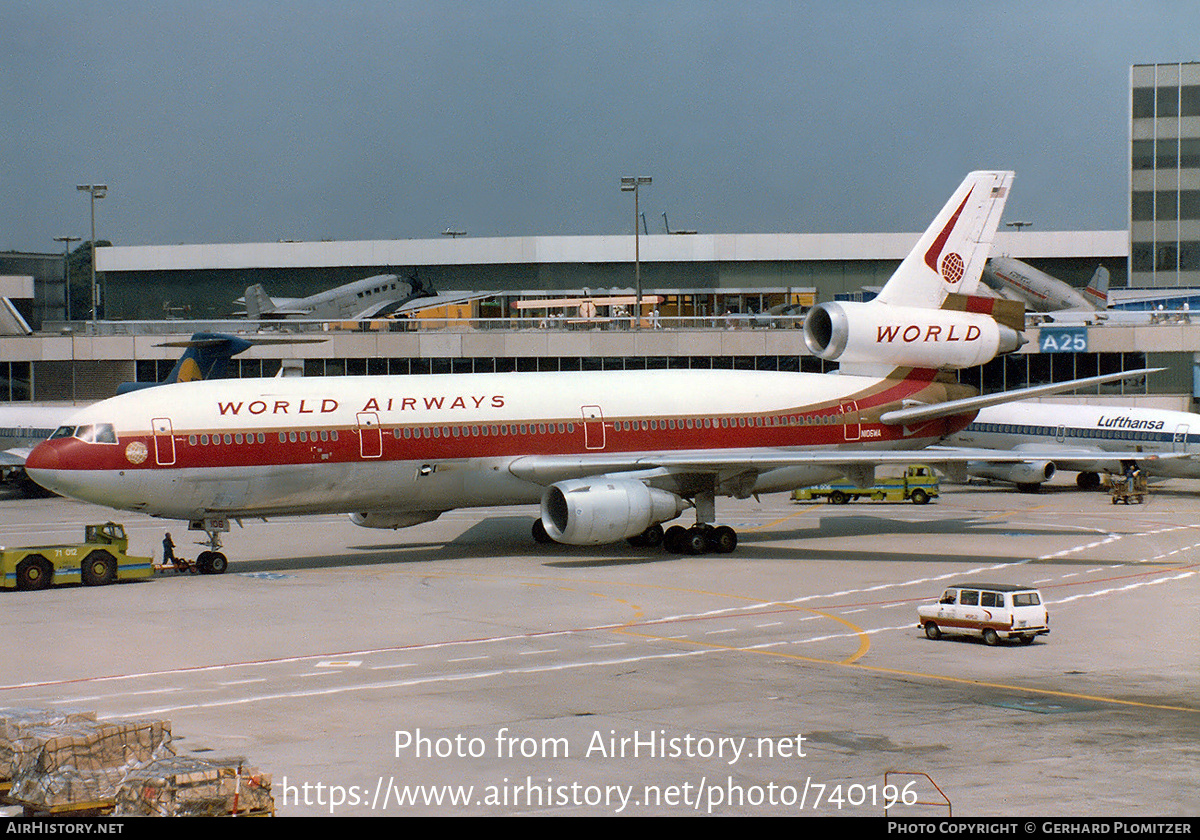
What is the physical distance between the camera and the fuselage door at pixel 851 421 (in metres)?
46.1

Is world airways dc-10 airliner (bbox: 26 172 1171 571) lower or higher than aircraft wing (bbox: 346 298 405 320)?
lower

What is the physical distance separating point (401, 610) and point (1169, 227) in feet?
305

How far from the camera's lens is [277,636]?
29906mm

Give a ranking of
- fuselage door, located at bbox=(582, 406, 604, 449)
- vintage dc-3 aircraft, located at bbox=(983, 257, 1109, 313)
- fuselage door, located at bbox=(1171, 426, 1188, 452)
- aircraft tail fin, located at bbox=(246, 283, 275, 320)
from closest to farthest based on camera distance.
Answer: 1. fuselage door, located at bbox=(582, 406, 604, 449)
2. fuselage door, located at bbox=(1171, 426, 1188, 452)
3. vintage dc-3 aircraft, located at bbox=(983, 257, 1109, 313)
4. aircraft tail fin, located at bbox=(246, 283, 275, 320)

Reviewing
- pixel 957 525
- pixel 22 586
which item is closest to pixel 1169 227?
pixel 957 525

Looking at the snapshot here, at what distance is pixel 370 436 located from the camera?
1590 inches

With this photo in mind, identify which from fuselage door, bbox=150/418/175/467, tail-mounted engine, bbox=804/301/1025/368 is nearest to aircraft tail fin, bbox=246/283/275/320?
tail-mounted engine, bbox=804/301/1025/368

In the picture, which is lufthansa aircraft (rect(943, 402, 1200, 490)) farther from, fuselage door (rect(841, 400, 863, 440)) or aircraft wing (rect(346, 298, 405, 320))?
aircraft wing (rect(346, 298, 405, 320))

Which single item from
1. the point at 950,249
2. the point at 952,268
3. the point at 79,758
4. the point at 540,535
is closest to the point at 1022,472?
the point at 952,268

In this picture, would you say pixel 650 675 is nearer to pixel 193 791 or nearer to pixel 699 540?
pixel 193 791

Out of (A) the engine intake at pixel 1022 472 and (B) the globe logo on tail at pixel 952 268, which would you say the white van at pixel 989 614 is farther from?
(A) the engine intake at pixel 1022 472

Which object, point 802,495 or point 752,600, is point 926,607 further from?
point 802,495

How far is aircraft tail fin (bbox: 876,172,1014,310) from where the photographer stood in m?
47.5

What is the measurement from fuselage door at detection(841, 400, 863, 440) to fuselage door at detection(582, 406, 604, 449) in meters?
8.55
